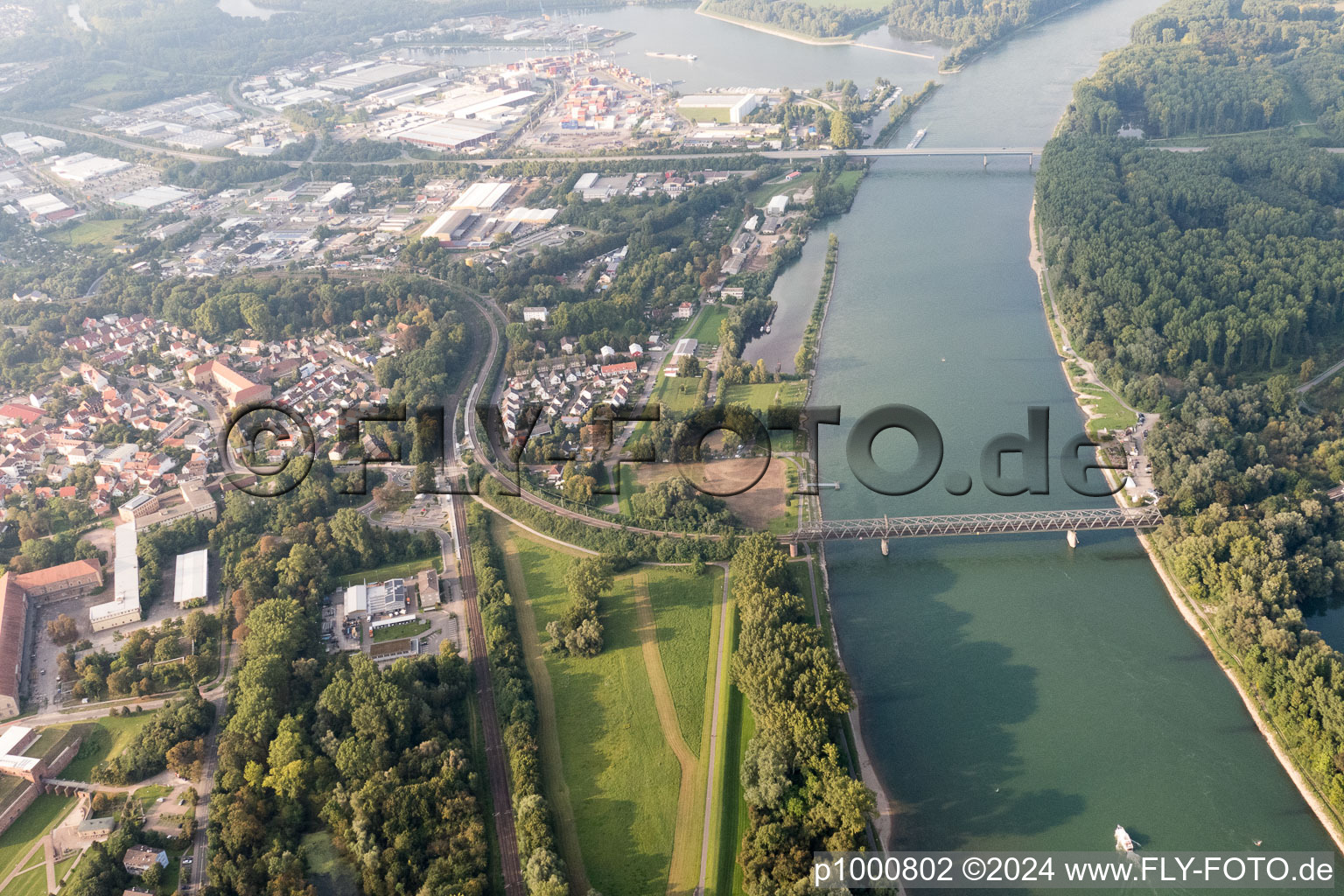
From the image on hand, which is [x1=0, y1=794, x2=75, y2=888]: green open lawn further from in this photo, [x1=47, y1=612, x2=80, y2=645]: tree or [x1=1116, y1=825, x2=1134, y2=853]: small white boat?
[x1=1116, y1=825, x2=1134, y2=853]: small white boat

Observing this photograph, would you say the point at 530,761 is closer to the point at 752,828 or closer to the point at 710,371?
the point at 752,828

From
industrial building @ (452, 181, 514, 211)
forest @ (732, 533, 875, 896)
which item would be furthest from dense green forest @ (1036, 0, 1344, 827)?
industrial building @ (452, 181, 514, 211)

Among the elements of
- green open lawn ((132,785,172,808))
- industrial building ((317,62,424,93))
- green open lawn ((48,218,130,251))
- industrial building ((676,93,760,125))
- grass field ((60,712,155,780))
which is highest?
industrial building ((317,62,424,93))

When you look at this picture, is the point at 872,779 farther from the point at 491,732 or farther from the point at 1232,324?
the point at 1232,324

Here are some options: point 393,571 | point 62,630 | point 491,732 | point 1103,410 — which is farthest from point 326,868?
point 1103,410

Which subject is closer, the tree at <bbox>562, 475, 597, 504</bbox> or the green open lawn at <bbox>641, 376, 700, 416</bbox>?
the tree at <bbox>562, 475, 597, 504</bbox>

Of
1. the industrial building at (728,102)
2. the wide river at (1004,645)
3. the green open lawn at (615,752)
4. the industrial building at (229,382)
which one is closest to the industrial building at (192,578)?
the green open lawn at (615,752)
